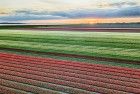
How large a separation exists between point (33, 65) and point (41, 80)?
9.79ft

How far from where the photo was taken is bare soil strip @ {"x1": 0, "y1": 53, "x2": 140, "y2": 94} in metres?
9.96

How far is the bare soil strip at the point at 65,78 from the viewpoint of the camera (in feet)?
32.7

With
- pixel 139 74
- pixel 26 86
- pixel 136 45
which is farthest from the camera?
pixel 136 45

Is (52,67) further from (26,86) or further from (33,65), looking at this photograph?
(26,86)

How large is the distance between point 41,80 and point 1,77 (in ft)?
6.11

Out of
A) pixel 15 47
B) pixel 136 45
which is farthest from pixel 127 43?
pixel 15 47

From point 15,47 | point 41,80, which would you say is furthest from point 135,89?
point 15,47

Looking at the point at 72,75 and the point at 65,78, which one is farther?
the point at 72,75

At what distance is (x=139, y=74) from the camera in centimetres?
1196

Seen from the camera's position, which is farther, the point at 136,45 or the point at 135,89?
the point at 136,45

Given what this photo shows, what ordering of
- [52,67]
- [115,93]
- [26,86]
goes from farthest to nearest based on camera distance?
[52,67] → [26,86] → [115,93]

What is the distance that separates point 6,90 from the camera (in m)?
9.96

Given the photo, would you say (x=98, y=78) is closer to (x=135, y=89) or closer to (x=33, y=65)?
(x=135, y=89)

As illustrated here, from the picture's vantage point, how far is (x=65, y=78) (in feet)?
37.4
